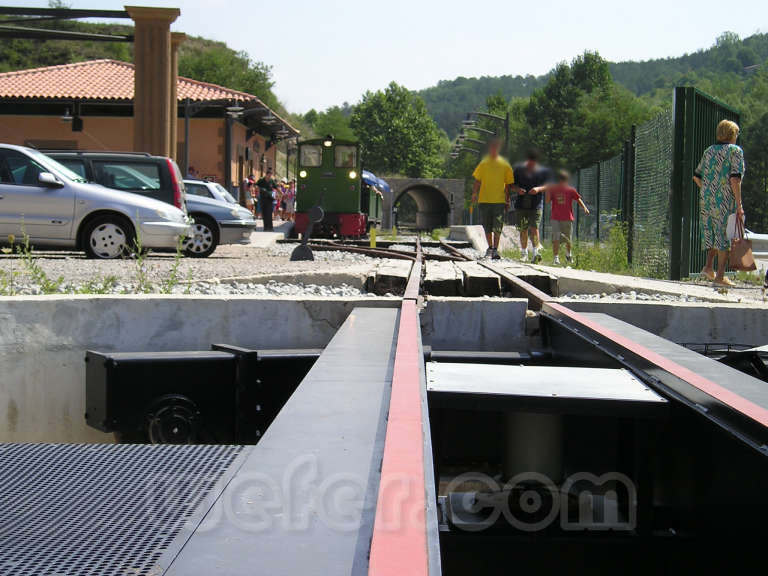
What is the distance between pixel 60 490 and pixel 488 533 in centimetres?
171

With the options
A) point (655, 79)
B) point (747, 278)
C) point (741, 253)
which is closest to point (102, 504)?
point (741, 253)

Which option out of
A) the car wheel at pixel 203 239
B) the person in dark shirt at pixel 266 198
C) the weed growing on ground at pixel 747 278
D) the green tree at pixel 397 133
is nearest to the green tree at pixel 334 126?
the green tree at pixel 397 133

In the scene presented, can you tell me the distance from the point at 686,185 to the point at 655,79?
148806 mm

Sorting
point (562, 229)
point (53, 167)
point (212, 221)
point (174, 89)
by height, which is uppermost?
point (174, 89)

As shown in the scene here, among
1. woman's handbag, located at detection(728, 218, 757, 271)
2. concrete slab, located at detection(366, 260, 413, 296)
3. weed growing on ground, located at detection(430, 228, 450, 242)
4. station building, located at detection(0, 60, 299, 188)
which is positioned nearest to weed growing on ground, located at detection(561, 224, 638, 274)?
woman's handbag, located at detection(728, 218, 757, 271)

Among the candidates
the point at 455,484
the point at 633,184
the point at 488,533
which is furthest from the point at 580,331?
the point at 633,184

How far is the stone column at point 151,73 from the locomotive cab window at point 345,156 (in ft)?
34.2

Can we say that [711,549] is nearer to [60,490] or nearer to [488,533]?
[488,533]

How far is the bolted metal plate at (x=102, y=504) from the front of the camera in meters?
1.60

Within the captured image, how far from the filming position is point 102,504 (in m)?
1.96

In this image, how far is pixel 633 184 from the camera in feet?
44.0

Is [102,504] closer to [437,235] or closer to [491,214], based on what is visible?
[491,214]

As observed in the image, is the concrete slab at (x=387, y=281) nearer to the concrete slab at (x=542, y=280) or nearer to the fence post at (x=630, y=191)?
the concrete slab at (x=542, y=280)

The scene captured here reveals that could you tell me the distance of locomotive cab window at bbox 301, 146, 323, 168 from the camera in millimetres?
26609
